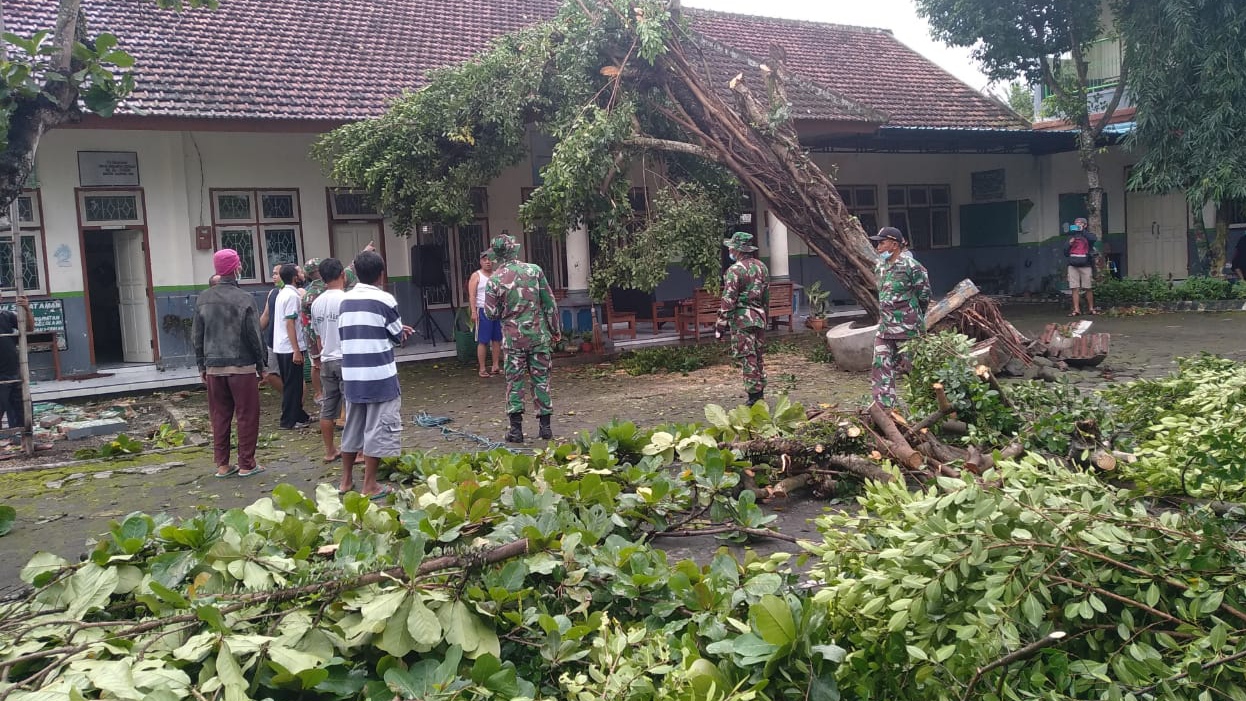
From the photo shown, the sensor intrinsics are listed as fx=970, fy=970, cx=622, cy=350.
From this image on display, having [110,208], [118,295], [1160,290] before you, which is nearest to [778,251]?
[1160,290]

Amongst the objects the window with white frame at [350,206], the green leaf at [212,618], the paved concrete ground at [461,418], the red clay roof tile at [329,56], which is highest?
the red clay roof tile at [329,56]

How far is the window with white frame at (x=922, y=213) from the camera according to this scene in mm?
20875

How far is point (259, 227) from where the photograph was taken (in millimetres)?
14125

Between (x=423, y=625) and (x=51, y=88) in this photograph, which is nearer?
(x=423, y=625)

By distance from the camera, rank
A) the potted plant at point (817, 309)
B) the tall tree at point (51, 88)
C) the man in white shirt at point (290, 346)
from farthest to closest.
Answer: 1. the potted plant at point (817, 309)
2. the man in white shirt at point (290, 346)
3. the tall tree at point (51, 88)

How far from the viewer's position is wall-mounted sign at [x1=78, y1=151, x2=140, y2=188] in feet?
42.1

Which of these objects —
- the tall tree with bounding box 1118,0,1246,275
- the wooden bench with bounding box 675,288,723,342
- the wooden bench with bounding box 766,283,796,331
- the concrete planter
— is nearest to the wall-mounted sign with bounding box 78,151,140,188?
the wooden bench with bounding box 675,288,723,342

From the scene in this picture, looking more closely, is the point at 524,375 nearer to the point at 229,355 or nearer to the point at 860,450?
the point at 229,355

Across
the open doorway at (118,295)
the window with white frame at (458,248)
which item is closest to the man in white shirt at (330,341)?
the open doorway at (118,295)

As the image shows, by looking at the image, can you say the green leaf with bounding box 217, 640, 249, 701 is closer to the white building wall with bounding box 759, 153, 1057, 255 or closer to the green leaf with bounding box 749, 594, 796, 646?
the green leaf with bounding box 749, 594, 796, 646

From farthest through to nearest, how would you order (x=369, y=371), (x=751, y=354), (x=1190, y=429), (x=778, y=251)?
(x=778, y=251)
(x=751, y=354)
(x=369, y=371)
(x=1190, y=429)

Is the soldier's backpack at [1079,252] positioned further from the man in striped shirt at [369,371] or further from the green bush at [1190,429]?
the man in striped shirt at [369,371]

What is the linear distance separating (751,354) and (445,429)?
2.78m

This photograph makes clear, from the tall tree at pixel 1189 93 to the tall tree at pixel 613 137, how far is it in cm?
869
